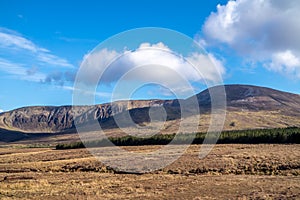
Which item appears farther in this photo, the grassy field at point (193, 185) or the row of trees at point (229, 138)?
the row of trees at point (229, 138)

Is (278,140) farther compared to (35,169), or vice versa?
(278,140)

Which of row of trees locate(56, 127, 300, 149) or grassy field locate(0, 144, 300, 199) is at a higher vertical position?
row of trees locate(56, 127, 300, 149)

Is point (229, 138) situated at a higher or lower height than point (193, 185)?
higher

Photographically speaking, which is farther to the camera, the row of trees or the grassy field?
the row of trees

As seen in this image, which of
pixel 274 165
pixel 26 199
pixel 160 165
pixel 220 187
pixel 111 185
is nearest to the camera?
pixel 26 199

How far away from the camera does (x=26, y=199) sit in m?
29.0

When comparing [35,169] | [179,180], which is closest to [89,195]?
[179,180]

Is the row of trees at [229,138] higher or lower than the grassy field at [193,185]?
higher

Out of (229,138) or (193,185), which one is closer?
(193,185)

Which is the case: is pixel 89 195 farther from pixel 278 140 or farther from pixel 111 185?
pixel 278 140

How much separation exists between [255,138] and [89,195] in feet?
246

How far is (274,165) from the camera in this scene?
146ft

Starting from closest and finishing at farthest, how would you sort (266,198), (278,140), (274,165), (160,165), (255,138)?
1. (266,198)
2. (274,165)
3. (160,165)
4. (278,140)
5. (255,138)

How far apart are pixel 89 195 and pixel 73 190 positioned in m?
3.81
